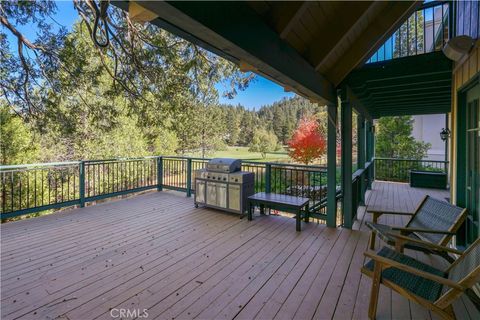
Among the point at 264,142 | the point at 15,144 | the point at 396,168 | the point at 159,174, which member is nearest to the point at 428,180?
the point at 396,168

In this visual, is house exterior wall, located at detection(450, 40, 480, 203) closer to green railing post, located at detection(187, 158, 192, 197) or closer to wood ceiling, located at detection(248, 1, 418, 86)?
→ wood ceiling, located at detection(248, 1, 418, 86)

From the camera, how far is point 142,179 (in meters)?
7.34

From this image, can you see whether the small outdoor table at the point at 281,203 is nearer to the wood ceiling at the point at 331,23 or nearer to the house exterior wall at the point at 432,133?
the wood ceiling at the point at 331,23

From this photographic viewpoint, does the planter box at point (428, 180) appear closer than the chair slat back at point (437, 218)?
No

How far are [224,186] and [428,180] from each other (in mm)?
7118

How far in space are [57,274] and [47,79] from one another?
12.5 feet

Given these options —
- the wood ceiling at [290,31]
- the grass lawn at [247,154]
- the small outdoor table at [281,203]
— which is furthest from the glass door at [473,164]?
the grass lawn at [247,154]

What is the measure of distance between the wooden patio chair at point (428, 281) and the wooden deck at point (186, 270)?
0.35m

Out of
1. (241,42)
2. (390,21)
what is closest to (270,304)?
(241,42)

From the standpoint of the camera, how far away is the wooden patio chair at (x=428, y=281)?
1.65m

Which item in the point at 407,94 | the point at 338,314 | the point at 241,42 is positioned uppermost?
the point at 407,94

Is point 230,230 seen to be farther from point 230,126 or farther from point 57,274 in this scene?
point 230,126

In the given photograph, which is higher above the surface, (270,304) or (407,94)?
(407,94)

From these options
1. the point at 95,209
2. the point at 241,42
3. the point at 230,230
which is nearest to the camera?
the point at 241,42
